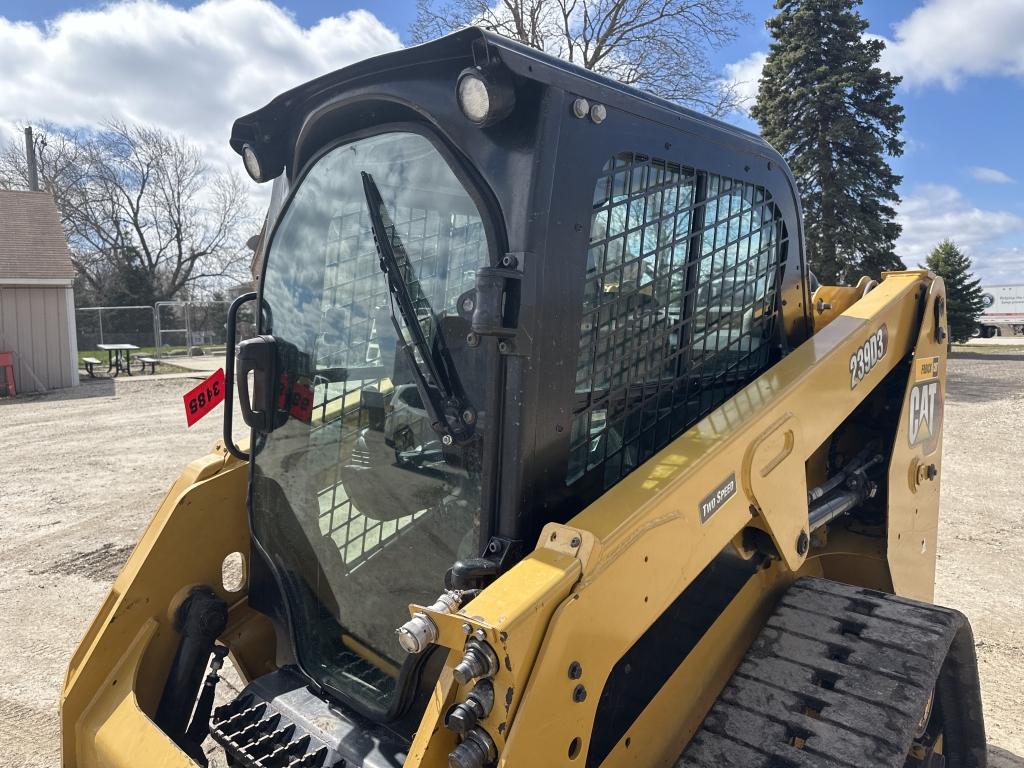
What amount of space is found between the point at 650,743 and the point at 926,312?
2019 mm

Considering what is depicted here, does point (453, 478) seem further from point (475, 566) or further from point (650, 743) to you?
point (650, 743)

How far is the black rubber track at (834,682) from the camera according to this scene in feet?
5.53

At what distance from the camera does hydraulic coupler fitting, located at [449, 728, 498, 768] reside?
134 cm

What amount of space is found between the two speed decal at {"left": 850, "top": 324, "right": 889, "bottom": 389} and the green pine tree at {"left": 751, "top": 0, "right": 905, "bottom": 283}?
1920 centimetres

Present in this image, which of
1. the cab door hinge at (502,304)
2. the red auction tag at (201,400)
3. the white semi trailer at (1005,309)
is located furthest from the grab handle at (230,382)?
the white semi trailer at (1005,309)

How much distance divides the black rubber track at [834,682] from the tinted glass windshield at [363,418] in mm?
773

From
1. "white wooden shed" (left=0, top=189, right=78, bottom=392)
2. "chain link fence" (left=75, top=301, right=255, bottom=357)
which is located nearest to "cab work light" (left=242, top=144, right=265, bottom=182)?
"white wooden shed" (left=0, top=189, right=78, bottom=392)

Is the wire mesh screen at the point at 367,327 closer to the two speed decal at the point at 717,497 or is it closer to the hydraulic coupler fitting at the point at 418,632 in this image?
the hydraulic coupler fitting at the point at 418,632

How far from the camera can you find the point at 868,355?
2590 millimetres

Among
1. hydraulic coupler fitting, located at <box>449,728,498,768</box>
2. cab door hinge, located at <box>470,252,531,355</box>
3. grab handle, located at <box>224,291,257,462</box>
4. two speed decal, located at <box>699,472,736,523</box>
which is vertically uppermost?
cab door hinge, located at <box>470,252,531,355</box>

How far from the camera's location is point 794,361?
7.58 ft

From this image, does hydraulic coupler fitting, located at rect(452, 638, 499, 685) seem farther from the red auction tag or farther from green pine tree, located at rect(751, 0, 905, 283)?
green pine tree, located at rect(751, 0, 905, 283)

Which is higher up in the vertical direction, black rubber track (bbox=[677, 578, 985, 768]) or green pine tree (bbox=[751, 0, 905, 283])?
green pine tree (bbox=[751, 0, 905, 283])

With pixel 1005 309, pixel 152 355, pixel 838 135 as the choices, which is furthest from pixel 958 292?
pixel 152 355
